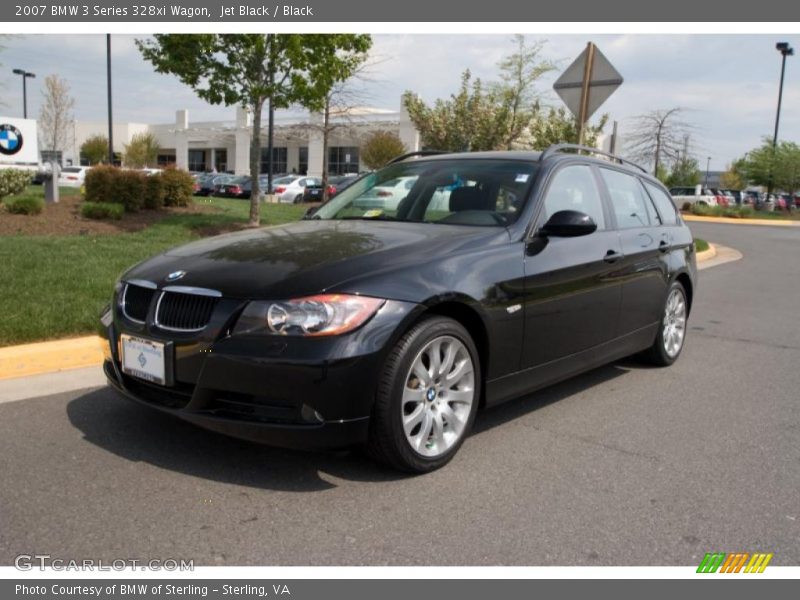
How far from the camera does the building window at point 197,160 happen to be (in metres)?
75.8

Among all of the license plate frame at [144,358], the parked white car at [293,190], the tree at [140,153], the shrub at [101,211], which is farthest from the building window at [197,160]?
the license plate frame at [144,358]

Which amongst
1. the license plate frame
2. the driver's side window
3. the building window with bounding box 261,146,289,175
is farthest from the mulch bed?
the building window with bounding box 261,146,289,175

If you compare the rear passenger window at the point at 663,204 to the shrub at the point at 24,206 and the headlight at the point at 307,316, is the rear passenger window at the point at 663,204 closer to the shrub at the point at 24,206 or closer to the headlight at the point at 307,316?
the headlight at the point at 307,316

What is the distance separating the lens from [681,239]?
6.30 metres

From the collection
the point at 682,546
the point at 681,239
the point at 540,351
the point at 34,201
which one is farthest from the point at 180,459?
the point at 34,201

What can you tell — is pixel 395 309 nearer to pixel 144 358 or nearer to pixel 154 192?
pixel 144 358

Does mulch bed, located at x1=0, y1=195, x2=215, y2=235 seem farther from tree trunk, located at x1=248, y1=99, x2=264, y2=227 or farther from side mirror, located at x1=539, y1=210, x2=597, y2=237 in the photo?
side mirror, located at x1=539, y1=210, x2=597, y2=237

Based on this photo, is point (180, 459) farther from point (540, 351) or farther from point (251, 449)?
point (540, 351)

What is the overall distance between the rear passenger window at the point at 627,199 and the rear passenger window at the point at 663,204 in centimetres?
18

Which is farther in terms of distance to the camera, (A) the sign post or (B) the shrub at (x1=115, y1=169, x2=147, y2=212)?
(B) the shrub at (x1=115, y1=169, x2=147, y2=212)

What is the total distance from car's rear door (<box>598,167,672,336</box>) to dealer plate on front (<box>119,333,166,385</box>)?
314 cm

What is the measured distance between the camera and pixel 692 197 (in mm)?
42625

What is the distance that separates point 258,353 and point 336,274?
0.52m

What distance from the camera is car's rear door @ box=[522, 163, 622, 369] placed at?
14.0 feet
